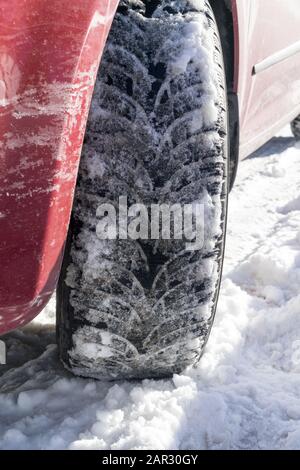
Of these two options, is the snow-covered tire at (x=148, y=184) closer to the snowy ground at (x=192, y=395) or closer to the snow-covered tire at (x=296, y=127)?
the snowy ground at (x=192, y=395)

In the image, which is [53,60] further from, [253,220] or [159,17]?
[253,220]

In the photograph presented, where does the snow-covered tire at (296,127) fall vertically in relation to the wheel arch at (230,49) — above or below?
below

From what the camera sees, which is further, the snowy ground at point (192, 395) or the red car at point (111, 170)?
the snowy ground at point (192, 395)

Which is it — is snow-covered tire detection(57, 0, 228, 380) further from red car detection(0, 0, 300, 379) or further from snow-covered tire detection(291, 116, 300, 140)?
snow-covered tire detection(291, 116, 300, 140)

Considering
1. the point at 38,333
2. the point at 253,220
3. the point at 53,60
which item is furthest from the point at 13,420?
the point at 253,220

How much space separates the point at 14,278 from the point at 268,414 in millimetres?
757

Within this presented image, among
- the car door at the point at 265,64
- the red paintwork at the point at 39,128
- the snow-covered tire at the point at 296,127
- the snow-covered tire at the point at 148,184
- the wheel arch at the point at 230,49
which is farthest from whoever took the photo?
the snow-covered tire at the point at 296,127

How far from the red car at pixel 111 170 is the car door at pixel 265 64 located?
54cm

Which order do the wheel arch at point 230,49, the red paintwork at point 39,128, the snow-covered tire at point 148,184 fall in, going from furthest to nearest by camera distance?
the wheel arch at point 230,49 < the snow-covered tire at point 148,184 < the red paintwork at point 39,128

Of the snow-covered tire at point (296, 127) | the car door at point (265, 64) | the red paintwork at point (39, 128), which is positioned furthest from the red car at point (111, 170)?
the snow-covered tire at point (296, 127)

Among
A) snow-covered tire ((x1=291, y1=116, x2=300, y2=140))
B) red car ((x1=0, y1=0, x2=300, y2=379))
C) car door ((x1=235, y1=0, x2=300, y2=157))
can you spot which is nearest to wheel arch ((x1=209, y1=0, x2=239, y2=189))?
car door ((x1=235, y1=0, x2=300, y2=157))

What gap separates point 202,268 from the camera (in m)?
1.74

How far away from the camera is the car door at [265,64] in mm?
2287

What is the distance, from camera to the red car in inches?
52.2
